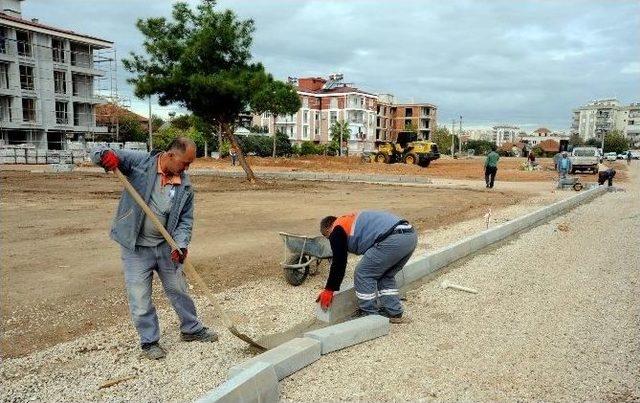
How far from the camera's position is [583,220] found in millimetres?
10961

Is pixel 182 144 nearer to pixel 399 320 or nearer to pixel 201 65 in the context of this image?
pixel 399 320

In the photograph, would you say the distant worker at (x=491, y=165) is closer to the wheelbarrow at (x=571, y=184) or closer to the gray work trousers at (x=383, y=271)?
Answer: the wheelbarrow at (x=571, y=184)

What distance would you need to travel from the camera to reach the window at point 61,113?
40.6m

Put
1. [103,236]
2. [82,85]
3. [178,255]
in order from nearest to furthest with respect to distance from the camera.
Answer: [178,255], [103,236], [82,85]

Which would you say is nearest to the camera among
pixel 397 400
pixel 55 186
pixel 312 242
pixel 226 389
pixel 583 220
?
pixel 226 389

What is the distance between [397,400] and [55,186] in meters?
17.8

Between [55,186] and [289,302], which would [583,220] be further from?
[55,186]

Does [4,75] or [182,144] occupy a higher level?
[4,75]

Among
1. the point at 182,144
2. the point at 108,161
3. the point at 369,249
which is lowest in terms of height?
the point at 369,249

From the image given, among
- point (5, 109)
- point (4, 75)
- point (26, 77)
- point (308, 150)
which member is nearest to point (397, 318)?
point (5, 109)

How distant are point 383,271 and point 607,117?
520 feet

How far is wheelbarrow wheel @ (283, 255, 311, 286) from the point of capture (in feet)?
18.2

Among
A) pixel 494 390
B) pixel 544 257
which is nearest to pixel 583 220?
pixel 544 257

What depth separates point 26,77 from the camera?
38.6 metres
